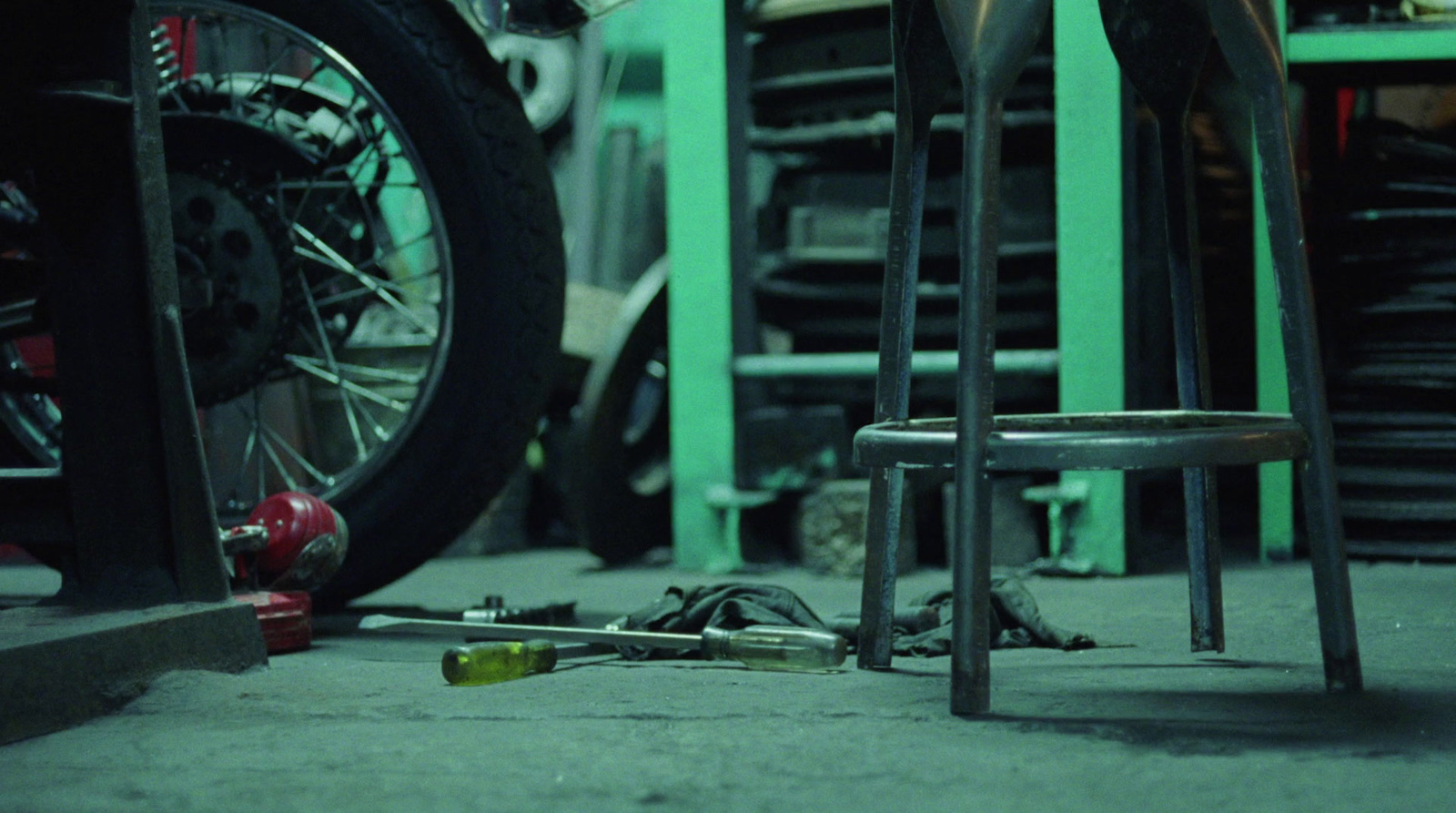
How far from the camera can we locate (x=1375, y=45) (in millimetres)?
2871

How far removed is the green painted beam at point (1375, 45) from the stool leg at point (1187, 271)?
4.21 feet

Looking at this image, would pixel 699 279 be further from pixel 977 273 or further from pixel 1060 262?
pixel 977 273

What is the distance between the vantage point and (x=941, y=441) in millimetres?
1435

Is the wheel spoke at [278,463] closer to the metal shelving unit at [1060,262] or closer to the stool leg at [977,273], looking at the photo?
the metal shelving unit at [1060,262]

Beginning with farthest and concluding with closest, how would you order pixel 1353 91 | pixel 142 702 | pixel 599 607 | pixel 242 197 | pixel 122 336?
pixel 1353 91 < pixel 599 607 < pixel 242 197 < pixel 122 336 < pixel 142 702

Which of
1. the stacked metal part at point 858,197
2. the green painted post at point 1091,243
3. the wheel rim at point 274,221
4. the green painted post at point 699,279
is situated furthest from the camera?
the green painted post at point 699,279

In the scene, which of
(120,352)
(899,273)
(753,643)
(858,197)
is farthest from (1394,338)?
(120,352)

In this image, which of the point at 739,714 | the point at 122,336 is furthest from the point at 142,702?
the point at 739,714

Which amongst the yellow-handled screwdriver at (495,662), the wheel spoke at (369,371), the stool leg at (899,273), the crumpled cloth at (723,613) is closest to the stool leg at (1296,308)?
the stool leg at (899,273)

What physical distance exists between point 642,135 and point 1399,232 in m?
2.89

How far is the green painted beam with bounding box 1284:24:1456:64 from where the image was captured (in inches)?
112

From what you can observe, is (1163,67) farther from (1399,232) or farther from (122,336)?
(1399,232)

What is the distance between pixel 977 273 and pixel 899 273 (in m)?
0.33

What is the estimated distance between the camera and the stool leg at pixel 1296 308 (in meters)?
1.43
